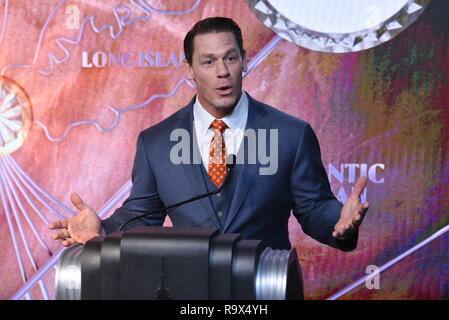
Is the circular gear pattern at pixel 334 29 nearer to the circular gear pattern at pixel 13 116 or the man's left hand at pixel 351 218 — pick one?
the circular gear pattern at pixel 13 116

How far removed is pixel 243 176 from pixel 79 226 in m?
0.67

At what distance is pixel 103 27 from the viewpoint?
279 cm

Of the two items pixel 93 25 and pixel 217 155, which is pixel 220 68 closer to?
pixel 217 155

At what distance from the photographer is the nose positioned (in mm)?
1928

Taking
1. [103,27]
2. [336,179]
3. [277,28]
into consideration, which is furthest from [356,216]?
[103,27]

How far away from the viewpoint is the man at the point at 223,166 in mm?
1863

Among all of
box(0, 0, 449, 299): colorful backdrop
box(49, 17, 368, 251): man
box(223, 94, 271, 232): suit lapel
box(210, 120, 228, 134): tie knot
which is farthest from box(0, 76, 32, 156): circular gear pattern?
box(223, 94, 271, 232): suit lapel

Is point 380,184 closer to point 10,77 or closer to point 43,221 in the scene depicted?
point 43,221

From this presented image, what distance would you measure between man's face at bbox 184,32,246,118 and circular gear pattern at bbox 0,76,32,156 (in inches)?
50.3

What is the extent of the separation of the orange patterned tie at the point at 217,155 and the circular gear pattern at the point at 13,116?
1.31m

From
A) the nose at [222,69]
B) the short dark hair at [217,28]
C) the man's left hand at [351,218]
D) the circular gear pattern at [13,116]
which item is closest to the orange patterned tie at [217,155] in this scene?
the nose at [222,69]

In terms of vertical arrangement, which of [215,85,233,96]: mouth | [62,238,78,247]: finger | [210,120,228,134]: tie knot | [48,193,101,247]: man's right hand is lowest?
[62,238,78,247]: finger

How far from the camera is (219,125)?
6.48ft

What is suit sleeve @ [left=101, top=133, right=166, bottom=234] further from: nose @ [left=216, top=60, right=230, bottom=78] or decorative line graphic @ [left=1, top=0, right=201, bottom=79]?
decorative line graphic @ [left=1, top=0, right=201, bottom=79]
